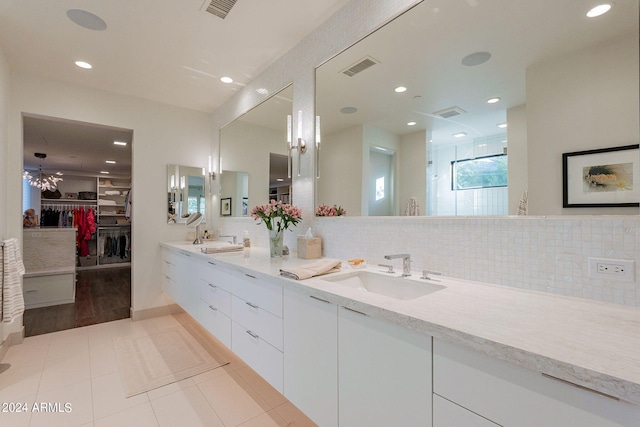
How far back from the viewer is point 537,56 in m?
1.20

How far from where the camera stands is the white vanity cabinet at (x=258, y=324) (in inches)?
60.1

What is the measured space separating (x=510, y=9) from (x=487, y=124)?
0.47 m

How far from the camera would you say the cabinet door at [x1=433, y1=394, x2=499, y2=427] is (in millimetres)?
770

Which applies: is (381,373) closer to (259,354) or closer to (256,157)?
(259,354)

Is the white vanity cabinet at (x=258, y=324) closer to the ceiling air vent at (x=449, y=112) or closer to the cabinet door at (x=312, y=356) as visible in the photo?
the cabinet door at (x=312, y=356)

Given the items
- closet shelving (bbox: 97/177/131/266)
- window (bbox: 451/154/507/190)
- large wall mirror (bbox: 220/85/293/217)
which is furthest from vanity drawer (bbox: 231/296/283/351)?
closet shelving (bbox: 97/177/131/266)

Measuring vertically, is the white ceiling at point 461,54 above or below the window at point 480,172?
above

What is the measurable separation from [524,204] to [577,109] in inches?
15.8

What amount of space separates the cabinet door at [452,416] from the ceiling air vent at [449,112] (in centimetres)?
128

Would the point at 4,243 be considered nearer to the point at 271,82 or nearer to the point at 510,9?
the point at 271,82

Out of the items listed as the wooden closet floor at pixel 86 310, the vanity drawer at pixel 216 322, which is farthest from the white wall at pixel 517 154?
the wooden closet floor at pixel 86 310

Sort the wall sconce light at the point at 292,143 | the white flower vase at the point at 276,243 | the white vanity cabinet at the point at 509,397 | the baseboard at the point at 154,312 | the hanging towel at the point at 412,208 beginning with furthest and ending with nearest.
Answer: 1. the baseboard at the point at 154,312
2. the wall sconce light at the point at 292,143
3. the white flower vase at the point at 276,243
4. the hanging towel at the point at 412,208
5. the white vanity cabinet at the point at 509,397

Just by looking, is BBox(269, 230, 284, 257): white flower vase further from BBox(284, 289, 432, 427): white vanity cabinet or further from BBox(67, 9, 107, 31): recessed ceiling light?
BBox(67, 9, 107, 31): recessed ceiling light

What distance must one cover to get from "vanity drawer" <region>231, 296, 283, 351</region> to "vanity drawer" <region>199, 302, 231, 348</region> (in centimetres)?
17
